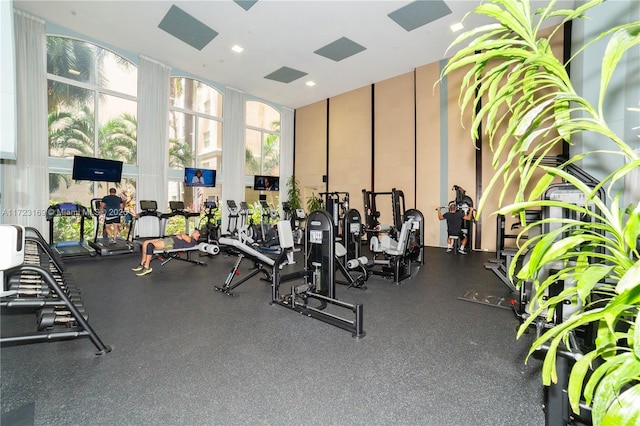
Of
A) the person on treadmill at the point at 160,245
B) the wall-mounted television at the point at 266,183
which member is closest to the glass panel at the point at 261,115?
the wall-mounted television at the point at 266,183

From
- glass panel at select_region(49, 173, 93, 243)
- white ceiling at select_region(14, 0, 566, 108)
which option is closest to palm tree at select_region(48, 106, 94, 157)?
glass panel at select_region(49, 173, 93, 243)

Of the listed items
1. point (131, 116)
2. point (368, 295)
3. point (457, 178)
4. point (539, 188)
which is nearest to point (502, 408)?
point (539, 188)

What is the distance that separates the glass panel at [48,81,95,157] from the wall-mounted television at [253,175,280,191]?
15.5ft

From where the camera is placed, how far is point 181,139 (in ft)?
29.7

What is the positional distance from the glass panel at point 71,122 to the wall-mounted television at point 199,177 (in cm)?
229

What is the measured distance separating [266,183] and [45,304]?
9.15 m

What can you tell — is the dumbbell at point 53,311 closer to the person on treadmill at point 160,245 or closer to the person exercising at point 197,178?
the person on treadmill at point 160,245

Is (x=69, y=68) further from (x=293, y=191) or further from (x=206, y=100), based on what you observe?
(x=293, y=191)

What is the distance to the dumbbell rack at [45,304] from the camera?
5.85ft

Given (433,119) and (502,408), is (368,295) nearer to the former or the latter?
(502,408)

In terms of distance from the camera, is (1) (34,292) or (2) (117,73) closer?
→ (1) (34,292)

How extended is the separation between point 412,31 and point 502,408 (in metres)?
7.14

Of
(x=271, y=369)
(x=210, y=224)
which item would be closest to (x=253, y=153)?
(x=210, y=224)

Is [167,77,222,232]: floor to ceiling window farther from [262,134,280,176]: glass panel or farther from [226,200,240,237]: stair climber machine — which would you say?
[262,134,280,176]: glass panel
